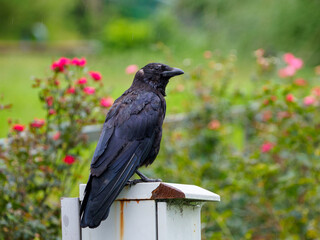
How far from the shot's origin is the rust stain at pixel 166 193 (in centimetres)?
205

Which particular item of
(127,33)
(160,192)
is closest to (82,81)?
(160,192)

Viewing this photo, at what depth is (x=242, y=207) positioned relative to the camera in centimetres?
424

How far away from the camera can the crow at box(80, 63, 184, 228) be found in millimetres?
2123

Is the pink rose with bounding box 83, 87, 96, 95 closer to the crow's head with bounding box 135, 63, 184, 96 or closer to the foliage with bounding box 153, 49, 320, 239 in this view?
the crow's head with bounding box 135, 63, 184, 96

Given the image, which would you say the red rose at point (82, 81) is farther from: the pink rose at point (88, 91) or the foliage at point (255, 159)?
the foliage at point (255, 159)

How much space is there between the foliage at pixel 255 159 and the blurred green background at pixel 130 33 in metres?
0.63

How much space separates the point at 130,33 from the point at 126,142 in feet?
44.6

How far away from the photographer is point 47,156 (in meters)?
3.25

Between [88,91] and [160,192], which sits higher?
[88,91]

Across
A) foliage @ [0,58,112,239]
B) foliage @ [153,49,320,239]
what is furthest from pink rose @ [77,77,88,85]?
foliage @ [153,49,320,239]

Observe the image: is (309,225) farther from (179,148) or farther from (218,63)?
(218,63)

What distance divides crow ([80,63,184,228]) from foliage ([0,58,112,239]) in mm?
517

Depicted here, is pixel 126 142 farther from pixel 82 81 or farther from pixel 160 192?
pixel 82 81

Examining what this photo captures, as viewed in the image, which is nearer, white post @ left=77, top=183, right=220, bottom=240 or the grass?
white post @ left=77, top=183, right=220, bottom=240
